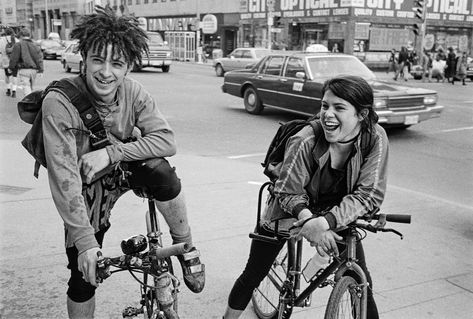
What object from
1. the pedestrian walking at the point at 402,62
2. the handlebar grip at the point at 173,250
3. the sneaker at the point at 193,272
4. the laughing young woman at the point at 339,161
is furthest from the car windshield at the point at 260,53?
the handlebar grip at the point at 173,250

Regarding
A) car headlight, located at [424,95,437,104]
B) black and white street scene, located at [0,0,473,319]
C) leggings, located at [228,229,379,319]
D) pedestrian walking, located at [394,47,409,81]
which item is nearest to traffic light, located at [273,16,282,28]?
pedestrian walking, located at [394,47,409,81]

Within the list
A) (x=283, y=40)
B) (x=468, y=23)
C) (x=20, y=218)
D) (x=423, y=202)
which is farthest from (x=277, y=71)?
(x=468, y=23)

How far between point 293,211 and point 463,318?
172 centimetres

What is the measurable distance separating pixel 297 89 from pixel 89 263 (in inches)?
386

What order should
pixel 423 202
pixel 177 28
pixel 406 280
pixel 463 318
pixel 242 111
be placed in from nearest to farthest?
pixel 463 318
pixel 406 280
pixel 423 202
pixel 242 111
pixel 177 28

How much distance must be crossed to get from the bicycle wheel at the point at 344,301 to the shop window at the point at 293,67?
30.9ft

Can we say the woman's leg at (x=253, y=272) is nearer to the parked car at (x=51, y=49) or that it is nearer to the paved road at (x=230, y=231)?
the paved road at (x=230, y=231)

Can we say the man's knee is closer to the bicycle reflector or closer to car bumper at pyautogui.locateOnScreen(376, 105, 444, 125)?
the bicycle reflector

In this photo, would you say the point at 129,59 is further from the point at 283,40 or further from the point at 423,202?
the point at 283,40

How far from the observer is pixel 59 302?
3506mm

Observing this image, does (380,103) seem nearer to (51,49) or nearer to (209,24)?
(51,49)

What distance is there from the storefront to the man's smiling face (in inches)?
1263

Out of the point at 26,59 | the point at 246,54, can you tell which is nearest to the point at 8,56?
the point at 26,59

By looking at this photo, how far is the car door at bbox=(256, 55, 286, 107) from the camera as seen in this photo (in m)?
12.3
